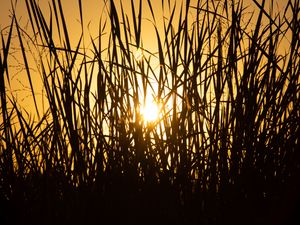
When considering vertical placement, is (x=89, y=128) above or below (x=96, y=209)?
above

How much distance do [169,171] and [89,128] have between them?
0.86ft

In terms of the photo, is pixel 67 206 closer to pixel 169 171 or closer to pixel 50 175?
pixel 50 175

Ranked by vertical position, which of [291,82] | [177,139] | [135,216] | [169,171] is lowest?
[135,216]

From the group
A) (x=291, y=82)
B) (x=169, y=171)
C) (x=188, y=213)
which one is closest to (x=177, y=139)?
(x=169, y=171)

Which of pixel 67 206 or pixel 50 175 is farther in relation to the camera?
pixel 50 175

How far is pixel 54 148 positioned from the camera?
136 centimetres

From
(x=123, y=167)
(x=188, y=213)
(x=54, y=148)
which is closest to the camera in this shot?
(x=188, y=213)

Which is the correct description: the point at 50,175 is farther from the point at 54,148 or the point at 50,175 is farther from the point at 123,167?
the point at 123,167

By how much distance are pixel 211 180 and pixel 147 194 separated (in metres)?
0.18

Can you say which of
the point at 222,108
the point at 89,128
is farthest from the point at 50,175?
the point at 222,108

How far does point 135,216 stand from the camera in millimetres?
1103

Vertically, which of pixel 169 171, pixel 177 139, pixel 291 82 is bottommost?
pixel 169 171

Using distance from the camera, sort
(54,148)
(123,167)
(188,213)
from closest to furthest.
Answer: (188,213) < (123,167) < (54,148)

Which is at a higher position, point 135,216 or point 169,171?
point 169,171
